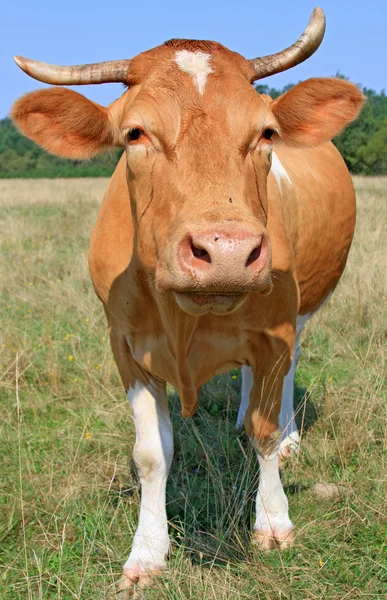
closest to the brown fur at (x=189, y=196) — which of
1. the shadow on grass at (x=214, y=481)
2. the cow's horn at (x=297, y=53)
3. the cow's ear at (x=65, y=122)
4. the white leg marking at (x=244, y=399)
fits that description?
the cow's ear at (x=65, y=122)

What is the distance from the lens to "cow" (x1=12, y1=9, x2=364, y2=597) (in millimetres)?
2268

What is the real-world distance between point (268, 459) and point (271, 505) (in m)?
0.23

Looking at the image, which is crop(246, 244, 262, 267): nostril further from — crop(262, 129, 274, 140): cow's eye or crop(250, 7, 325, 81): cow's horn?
crop(250, 7, 325, 81): cow's horn

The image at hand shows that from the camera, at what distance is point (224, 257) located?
206cm

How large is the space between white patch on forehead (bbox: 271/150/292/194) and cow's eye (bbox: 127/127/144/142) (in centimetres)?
136

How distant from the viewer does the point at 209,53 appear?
8.82 ft

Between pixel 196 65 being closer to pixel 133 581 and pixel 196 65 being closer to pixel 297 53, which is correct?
pixel 297 53

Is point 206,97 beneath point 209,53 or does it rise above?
beneath

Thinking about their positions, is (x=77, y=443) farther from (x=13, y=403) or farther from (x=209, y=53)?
(x=209, y=53)

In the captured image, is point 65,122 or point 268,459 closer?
point 65,122

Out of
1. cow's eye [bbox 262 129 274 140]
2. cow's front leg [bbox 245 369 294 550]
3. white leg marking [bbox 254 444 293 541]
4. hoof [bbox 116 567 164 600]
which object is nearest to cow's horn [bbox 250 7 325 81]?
cow's eye [bbox 262 129 274 140]

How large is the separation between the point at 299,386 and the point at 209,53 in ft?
10.2

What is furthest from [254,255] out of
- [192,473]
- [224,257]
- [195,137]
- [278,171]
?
[192,473]

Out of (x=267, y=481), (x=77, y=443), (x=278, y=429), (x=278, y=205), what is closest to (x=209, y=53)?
(x=278, y=205)
